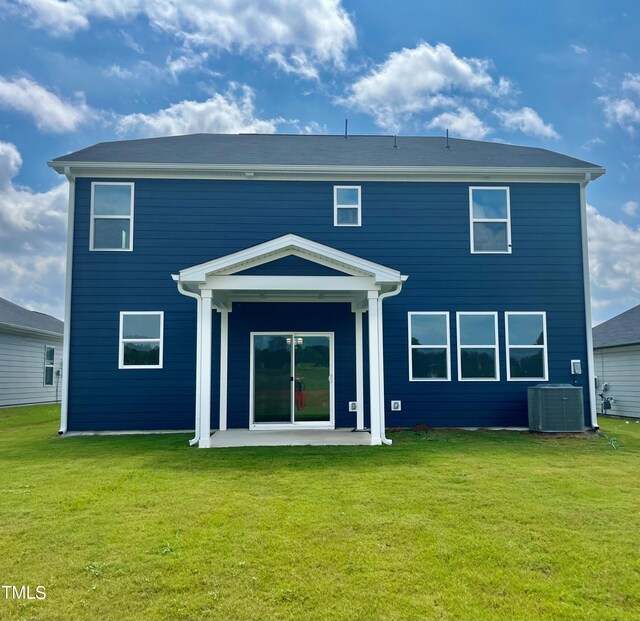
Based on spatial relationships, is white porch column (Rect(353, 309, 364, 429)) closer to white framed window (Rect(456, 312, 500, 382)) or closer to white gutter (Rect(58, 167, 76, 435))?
white framed window (Rect(456, 312, 500, 382))

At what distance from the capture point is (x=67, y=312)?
1017 centimetres

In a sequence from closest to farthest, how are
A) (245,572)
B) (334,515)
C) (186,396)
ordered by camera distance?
(245,572)
(334,515)
(186,396)

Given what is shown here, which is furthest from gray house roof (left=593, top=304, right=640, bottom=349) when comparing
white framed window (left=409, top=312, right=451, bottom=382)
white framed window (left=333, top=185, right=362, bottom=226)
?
white framed window (left=333, top=185, right=362, bottom=226)

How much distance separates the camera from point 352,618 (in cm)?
288

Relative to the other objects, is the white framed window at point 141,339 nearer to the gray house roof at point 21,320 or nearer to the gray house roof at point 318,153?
the gray house roof at point 318,153

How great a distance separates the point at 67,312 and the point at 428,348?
7.26 metres

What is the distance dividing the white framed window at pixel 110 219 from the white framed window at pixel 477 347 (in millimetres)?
7036

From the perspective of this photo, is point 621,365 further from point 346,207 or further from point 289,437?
point 289,437

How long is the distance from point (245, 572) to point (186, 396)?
7.10 meters

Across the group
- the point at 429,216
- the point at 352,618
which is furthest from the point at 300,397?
the point at 352,618

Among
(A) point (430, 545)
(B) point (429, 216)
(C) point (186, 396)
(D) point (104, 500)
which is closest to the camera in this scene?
(A) point (430, 545)

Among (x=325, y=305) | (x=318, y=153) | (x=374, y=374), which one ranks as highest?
(x=318, y=153)

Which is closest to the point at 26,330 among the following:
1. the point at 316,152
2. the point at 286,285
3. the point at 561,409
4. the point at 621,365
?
the point at 316,152

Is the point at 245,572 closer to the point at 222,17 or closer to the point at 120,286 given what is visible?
the point at 120,286
